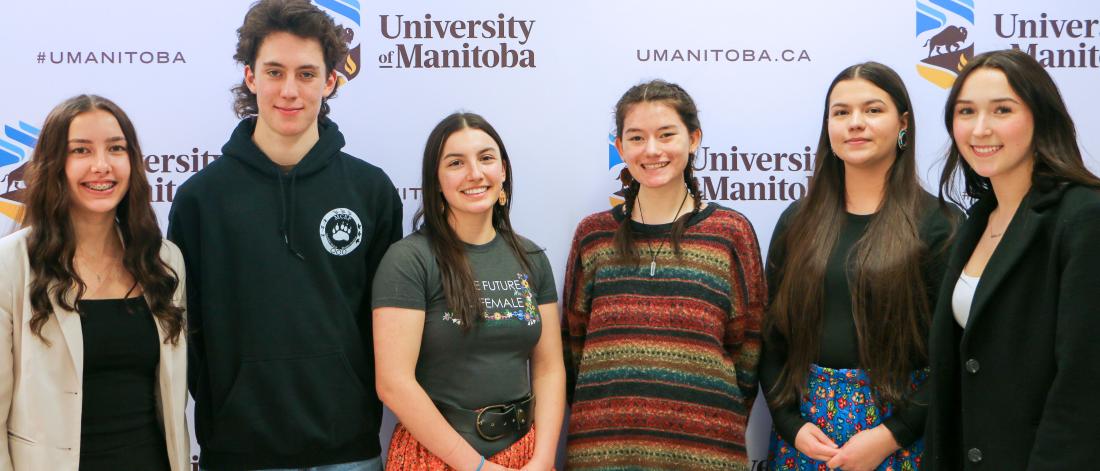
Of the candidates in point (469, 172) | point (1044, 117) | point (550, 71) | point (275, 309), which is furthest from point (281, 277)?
point (1044, 117)

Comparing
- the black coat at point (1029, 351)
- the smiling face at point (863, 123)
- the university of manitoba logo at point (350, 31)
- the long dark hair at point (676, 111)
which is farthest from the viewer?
the university of manitoba logo at point (350, 31)

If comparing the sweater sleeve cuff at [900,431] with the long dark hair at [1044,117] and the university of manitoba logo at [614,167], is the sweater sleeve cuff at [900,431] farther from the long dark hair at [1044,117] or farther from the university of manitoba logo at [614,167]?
the university of manitoba logo at [614,167]

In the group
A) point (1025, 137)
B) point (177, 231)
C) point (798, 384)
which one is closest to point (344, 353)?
point (177, 231)

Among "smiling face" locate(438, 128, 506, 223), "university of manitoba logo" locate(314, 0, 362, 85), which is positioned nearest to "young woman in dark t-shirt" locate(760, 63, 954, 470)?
"smiling face" locate(438, 128, 506, 223)

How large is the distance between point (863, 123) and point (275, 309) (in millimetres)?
1620

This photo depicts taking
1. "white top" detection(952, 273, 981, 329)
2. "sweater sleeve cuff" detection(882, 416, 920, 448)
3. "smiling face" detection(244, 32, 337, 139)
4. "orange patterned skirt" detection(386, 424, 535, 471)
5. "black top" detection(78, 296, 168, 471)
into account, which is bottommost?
"orange patterned skirt" detection(386, 424, 535, 471)

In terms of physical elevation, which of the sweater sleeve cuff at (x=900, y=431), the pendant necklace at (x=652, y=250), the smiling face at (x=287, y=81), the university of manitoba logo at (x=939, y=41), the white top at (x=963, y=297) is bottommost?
the sweater sleeve cuff at (x=900, y=431)

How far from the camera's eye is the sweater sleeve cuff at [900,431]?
7.48 ft

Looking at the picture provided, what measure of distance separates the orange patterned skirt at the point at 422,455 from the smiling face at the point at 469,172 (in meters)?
0.63

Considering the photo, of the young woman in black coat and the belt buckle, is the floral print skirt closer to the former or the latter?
the young woman in black coat

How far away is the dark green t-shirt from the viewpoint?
7.60ft

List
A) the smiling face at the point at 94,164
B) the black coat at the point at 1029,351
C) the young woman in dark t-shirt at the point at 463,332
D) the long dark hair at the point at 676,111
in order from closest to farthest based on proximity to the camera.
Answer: the black coat at the point at 1029,351 → the smiling face at the point at 94,164 → the young woman in dark t-shirt at the point at 463,332 → the long dark hair at the point at 676,111

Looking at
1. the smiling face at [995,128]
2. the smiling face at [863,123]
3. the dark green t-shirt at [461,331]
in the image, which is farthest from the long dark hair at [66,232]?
the smiling face at [995,128]

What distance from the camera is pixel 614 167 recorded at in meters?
2.96
